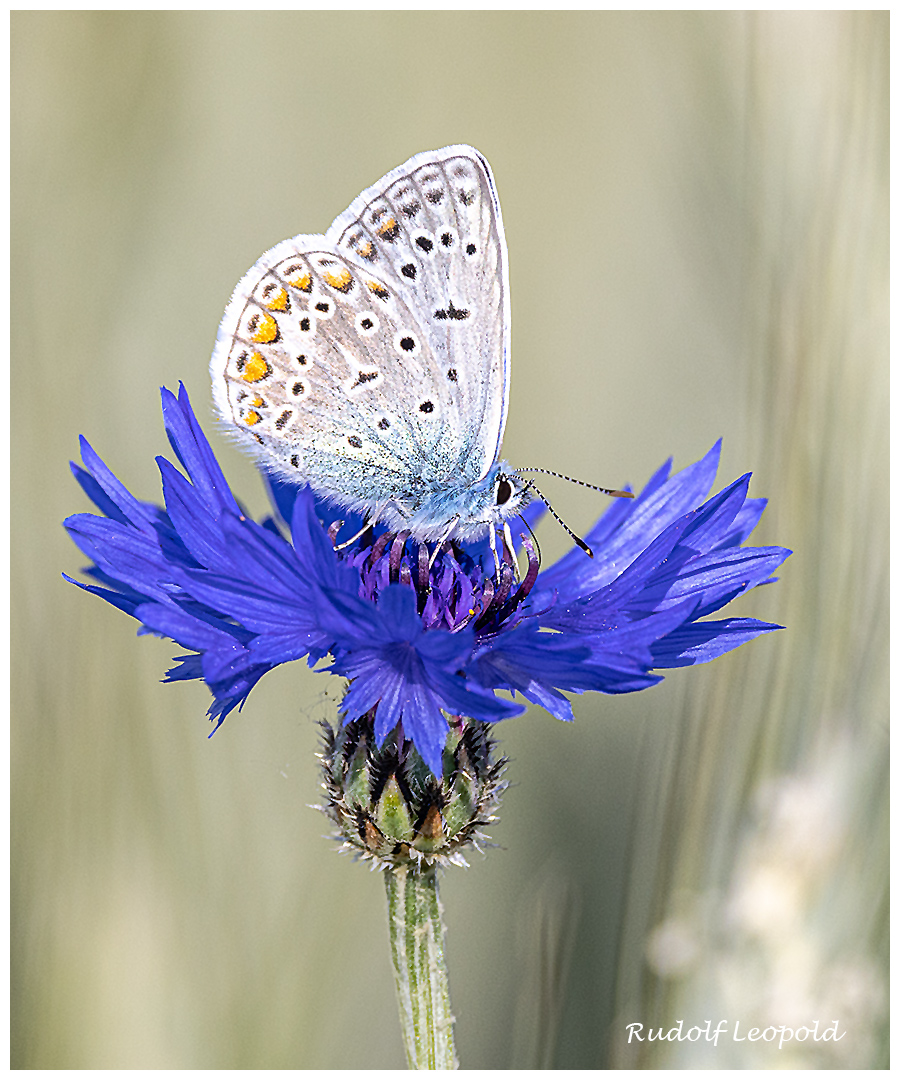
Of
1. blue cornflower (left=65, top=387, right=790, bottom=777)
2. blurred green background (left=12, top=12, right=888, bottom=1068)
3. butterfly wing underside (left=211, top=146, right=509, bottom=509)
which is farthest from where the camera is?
butterfly wing underside (left=211, top=146, right=509, bottom=509)

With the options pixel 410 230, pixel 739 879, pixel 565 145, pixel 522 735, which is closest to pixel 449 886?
pixel 522 735

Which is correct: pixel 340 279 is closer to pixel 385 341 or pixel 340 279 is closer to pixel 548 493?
pixel 385 341

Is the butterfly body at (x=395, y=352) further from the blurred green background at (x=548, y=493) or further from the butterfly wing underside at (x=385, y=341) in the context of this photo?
the blurred green background at (x=548, y=493)

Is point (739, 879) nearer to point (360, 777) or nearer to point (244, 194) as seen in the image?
point (360, 777)

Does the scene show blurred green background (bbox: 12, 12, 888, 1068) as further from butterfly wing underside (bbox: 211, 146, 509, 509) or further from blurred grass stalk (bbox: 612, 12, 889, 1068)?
butterfly wing underside (bbox: 211, 146, 509, 509)

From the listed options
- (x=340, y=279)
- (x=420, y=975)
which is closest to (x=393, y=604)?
(x=420, y=975)

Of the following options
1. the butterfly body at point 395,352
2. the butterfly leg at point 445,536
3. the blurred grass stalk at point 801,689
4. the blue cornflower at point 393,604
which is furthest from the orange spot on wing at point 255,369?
the blurred grass stalk at point 801,689

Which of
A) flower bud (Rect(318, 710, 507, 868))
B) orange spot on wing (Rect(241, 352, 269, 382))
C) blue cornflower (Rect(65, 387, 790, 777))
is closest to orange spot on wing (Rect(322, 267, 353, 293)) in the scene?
orange spot on wing (Rect(241, 352, 269, 382))
